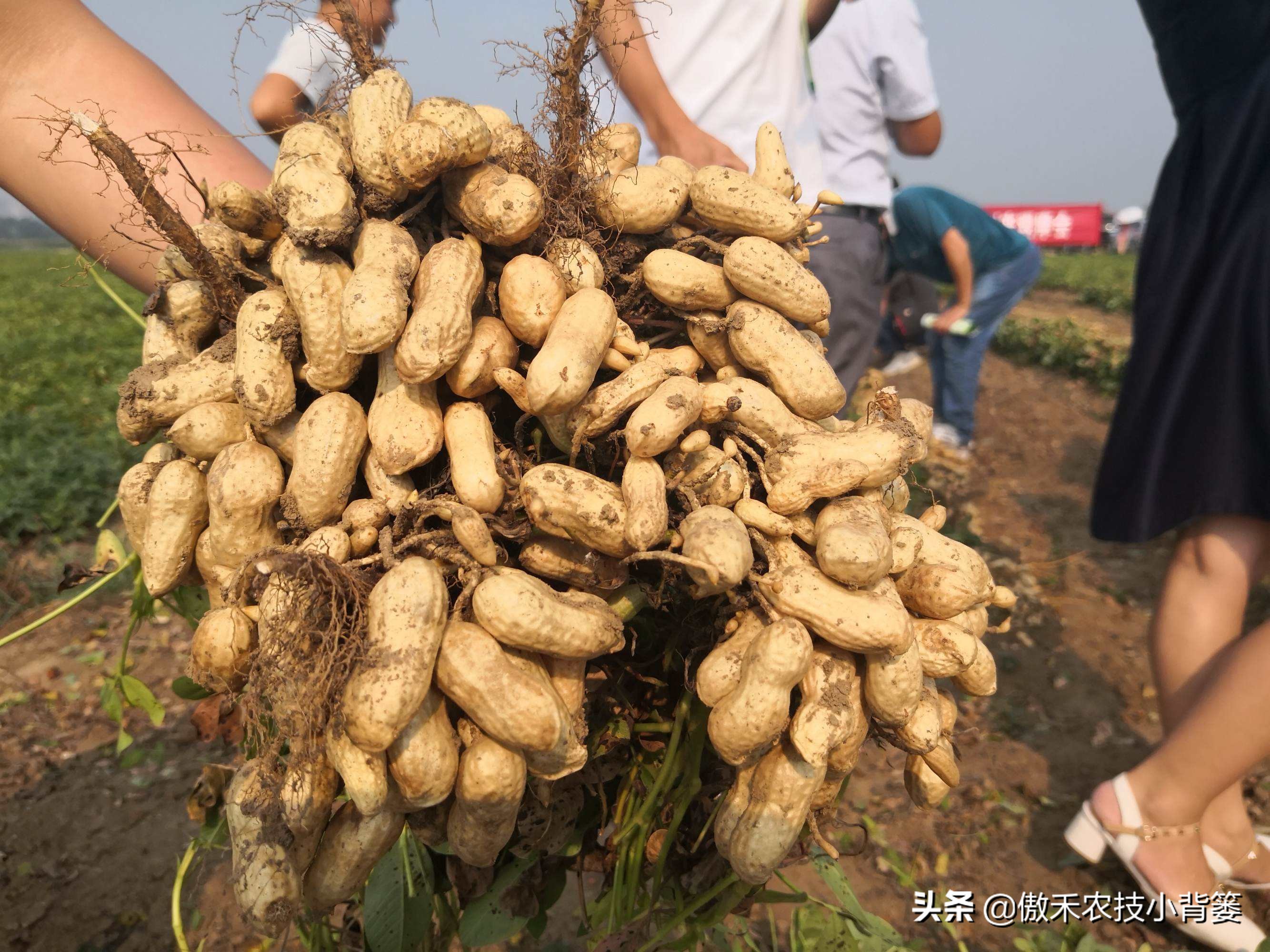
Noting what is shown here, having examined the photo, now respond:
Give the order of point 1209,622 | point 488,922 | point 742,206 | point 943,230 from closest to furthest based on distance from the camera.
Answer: point 742,206 < point 488,922 < point 1209,622 < point 943,230

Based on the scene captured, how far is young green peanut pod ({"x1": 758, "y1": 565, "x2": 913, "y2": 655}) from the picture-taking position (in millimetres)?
1112

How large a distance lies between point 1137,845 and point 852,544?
2715 millimetres

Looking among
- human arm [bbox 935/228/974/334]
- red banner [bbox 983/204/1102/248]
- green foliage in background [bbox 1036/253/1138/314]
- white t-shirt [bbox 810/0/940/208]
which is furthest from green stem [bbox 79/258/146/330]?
red banner [bbox 983/204/1102/248]

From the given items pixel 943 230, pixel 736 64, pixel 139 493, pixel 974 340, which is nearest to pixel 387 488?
pixel 139 493

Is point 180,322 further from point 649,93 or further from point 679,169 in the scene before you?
point 649,93

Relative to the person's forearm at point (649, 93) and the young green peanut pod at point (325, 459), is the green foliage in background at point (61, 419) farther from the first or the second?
the person's forearm at point (649, 93)

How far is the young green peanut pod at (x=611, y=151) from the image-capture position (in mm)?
1354

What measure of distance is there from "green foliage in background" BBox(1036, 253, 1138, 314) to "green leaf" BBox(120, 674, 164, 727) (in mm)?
18022

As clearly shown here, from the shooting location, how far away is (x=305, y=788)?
42.9 inches

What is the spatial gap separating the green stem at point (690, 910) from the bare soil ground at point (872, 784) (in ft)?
2.70

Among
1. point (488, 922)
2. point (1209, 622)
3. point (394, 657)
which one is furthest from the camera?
point (1209, 622)

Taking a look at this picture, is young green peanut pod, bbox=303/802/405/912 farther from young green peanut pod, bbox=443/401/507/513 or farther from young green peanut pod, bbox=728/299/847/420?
young green peanut pod, bbox=728/299/847/420

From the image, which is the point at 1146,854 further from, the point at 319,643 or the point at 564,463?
the point at 319,643

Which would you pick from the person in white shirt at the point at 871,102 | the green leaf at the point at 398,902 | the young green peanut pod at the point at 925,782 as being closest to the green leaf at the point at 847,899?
the young green peanut pod at the point at 925,782
